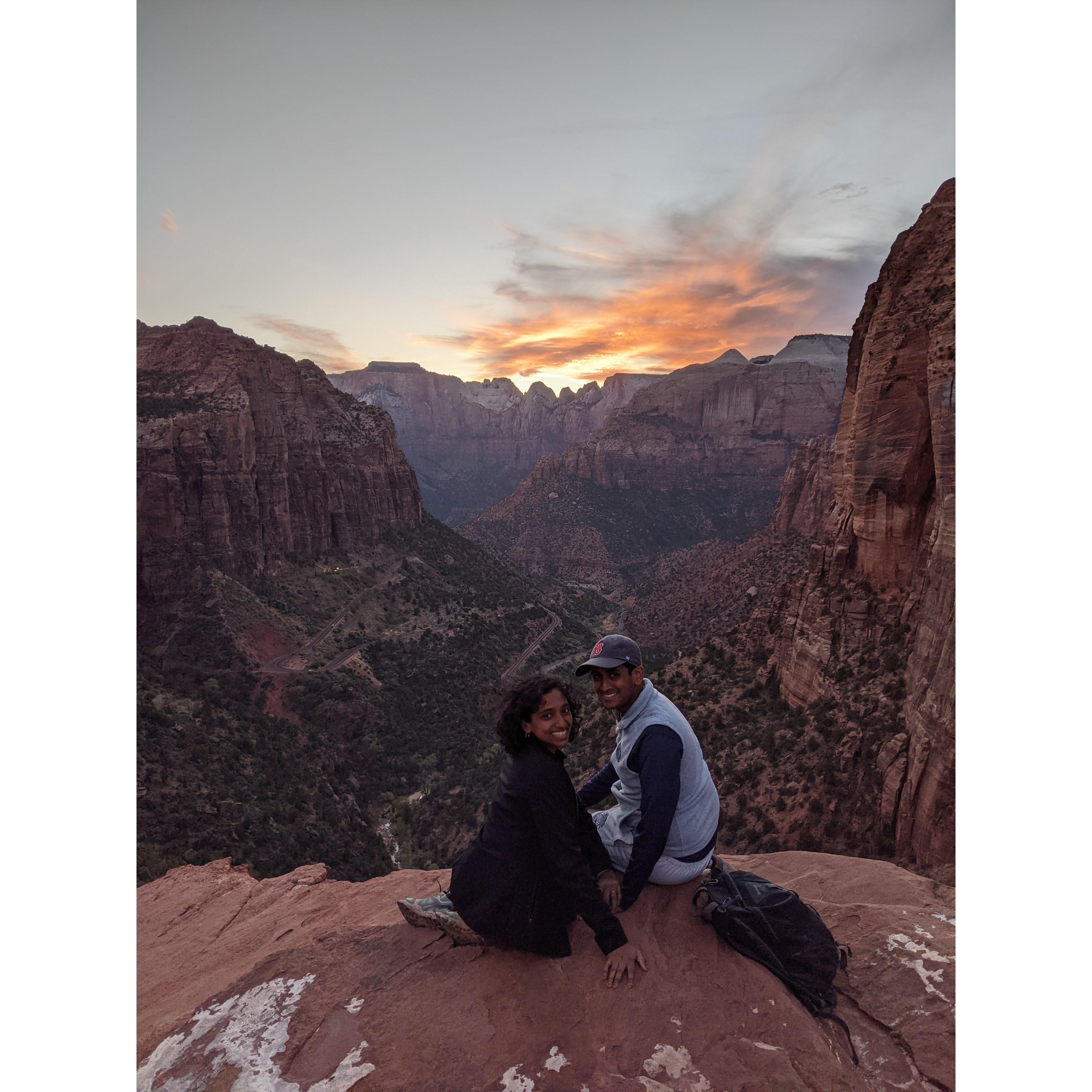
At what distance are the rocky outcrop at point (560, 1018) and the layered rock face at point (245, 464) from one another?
112 ft

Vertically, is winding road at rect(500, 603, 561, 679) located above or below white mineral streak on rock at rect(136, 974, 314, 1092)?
below

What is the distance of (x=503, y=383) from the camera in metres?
188

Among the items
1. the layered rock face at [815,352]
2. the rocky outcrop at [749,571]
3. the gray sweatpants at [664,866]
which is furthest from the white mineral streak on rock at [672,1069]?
the layered rock face at [815,352]

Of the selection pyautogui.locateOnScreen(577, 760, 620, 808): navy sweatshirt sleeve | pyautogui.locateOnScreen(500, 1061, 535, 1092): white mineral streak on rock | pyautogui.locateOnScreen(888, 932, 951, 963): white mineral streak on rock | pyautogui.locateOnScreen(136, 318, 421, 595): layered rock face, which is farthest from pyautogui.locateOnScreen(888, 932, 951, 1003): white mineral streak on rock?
pyautogui.locateOnScreen(136, 318, 421, 595): layered rock face

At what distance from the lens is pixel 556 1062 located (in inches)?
118

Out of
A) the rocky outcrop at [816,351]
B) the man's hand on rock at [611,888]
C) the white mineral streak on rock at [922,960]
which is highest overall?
the rocky outcrop at [816,351]

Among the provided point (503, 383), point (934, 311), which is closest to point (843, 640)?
point (934, 311)

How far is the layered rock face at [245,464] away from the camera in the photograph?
1302 inches

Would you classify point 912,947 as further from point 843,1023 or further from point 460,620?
point 460,620

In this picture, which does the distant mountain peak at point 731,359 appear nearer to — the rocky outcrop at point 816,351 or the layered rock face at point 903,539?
the rocky outcrop at point 816,351

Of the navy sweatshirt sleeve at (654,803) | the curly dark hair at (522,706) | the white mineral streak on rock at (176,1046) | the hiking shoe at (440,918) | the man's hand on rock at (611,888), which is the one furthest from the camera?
the hiking shoe at (440,918)

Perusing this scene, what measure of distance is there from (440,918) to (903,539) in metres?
13.2

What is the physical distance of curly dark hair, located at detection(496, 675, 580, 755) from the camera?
339 cm

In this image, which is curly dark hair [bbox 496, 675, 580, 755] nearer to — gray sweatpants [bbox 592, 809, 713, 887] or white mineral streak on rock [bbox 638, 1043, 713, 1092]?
gray sweatpants [bbox 592, 809, 713, 887]
